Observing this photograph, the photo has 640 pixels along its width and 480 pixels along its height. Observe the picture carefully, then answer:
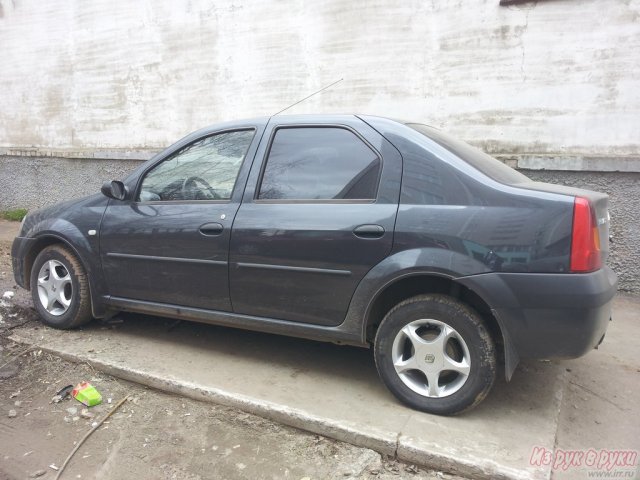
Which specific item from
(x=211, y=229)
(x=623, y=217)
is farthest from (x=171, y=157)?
(x=623, y=217)

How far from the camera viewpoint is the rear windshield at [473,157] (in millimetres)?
2820

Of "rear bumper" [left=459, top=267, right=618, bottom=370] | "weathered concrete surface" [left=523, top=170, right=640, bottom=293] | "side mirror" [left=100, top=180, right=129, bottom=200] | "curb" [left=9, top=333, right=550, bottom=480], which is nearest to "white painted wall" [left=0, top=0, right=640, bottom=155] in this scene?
"weathered concrete surface" [left=523, top=170, right=640, bottom=293]

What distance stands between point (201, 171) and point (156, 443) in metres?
1.78

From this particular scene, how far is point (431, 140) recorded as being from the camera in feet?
9.59

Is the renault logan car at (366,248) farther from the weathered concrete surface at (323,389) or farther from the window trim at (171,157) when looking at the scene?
the weathered concrete surface at (323,389)

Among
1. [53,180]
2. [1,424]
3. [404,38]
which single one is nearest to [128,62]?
[53,180]

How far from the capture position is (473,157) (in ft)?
9.77

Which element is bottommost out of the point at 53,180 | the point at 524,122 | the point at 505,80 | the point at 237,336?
the point at 237,336

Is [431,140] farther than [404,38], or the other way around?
[404,38]

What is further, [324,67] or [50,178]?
[50,178]

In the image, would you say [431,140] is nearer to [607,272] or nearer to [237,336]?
[607,272]

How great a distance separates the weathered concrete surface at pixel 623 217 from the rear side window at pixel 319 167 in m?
3.22

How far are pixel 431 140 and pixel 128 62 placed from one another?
6330 mm
